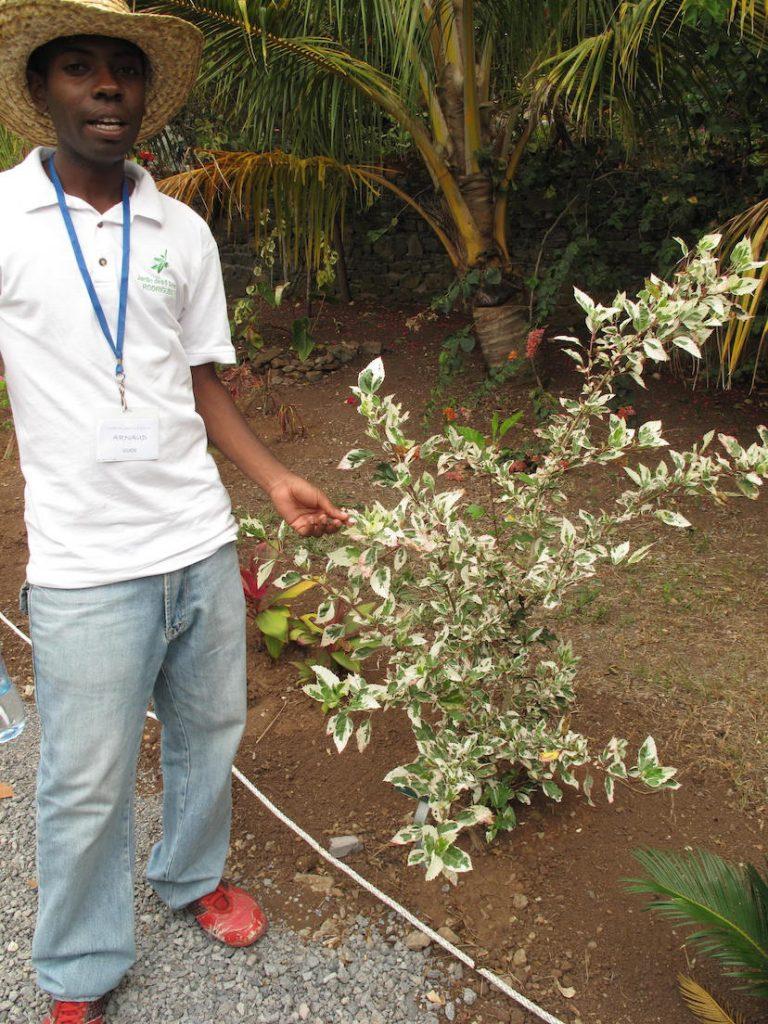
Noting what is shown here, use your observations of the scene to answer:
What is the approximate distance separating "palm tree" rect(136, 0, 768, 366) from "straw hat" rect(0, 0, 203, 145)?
7.53 feet

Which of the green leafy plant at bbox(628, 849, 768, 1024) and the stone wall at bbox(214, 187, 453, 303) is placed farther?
the stone wall at bbox(214, 187, 453, 303)

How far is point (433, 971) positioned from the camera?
7.13 feet

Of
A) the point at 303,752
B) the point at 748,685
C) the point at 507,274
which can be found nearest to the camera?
the point at 303,752

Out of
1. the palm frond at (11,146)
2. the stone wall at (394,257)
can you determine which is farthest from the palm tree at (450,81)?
the stone wall at (394,257)

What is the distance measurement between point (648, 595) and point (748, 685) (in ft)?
2.50

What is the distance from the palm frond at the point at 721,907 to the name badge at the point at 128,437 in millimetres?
1349

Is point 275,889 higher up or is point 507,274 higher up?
point 507,274

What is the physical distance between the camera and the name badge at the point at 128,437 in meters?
1.75

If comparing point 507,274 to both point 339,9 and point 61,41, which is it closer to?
point 339,9

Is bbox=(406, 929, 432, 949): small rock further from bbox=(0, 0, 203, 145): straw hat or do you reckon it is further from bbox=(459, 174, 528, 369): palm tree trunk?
bbox=(459, 174, 528, 369): palm tree trunk

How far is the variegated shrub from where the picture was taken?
6.77ft

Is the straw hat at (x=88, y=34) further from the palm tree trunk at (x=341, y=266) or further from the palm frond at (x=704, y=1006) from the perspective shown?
the palm tree trunk at (x=341, y=266)

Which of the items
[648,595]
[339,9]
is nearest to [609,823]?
[648,595]

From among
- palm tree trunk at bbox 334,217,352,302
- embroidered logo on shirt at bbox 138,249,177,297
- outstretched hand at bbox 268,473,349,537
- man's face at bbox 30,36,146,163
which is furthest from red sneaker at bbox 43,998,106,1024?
palm tree trunk at bbox 334,217,352,302
